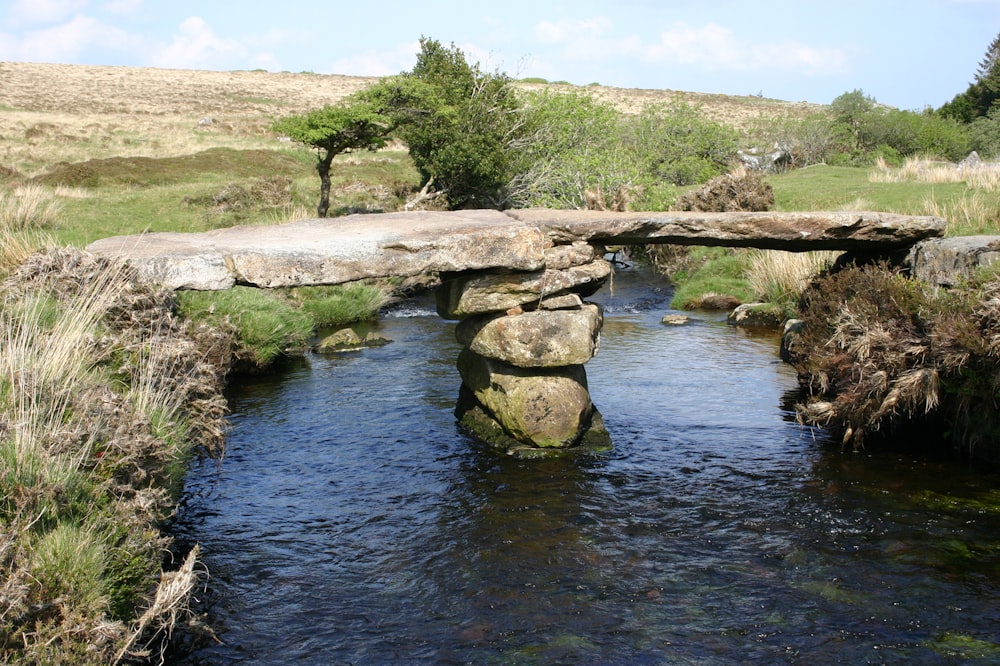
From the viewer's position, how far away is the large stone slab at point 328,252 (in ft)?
25.2

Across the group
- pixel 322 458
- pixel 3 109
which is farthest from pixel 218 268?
pixel 3 109

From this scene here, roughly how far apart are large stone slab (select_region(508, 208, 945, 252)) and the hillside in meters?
27.8

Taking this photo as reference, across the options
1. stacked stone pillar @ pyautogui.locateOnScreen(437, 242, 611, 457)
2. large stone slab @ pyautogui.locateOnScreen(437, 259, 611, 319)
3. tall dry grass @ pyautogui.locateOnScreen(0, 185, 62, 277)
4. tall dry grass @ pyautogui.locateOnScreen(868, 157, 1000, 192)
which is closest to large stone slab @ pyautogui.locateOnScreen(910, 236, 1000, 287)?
stacked stone pillar @ pyautogui.locateOnScreen(437, 242, 611, 457)

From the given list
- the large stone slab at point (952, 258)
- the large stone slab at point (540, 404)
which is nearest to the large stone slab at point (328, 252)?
the large stone slab at point (540, 404)

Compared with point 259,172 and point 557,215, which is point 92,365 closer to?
point 557,215

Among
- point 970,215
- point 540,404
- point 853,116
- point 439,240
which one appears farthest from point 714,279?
point 853,116

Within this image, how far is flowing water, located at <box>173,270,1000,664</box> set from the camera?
559 cm

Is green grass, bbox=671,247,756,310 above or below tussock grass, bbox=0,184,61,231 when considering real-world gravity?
below

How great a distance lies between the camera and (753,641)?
5.55m

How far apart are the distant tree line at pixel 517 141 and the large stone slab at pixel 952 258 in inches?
481

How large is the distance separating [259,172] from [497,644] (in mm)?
32700

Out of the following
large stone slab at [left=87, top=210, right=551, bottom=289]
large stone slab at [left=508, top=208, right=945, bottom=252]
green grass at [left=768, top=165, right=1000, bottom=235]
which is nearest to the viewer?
large stone slab at [left=87, top=210, right=551, bottom=289]

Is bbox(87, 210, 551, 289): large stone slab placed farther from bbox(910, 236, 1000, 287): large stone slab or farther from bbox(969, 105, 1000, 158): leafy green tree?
bbox(969, 105, 1000, 158): leafy green tree

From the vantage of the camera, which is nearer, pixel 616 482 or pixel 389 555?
pixel 389 555
